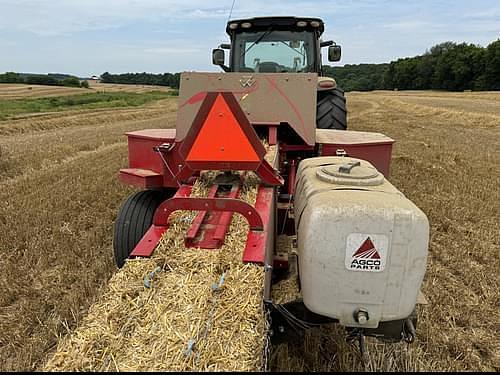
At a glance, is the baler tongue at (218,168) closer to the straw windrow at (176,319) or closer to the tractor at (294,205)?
the tractor at (294,205)

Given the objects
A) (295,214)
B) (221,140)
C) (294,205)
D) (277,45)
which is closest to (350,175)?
(295,214)

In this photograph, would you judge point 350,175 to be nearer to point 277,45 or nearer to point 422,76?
point 277,45

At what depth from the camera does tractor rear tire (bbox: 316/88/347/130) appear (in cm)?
491

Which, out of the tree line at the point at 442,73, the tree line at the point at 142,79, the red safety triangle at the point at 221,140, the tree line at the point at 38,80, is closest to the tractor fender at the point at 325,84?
the red safety triangle at the point at 221,140

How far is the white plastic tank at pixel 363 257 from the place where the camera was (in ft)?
5.85

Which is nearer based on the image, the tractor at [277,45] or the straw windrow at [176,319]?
the straw windrow at [176,319]

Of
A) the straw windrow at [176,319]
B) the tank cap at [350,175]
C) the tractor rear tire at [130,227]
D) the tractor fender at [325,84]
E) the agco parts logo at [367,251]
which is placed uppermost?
the tractor fender at [325,84]

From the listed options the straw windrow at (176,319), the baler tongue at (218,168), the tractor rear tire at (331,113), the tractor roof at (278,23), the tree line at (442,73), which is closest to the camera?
the straw windrow at (176,319)

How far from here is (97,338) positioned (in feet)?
5.03

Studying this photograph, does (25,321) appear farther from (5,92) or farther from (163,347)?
(5,92)

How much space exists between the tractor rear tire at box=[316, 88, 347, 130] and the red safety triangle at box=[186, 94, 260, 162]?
2679 millimetres

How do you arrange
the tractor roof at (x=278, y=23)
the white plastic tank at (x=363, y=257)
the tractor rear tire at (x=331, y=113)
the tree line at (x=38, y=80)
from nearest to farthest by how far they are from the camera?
1. the white plastic tank at (x=363, y=257)
2. the tractor rear tire at (x=331, y=113)
3. the tractor roof at (x=278, y=23)
4. the tree line at (x=38, y=80)

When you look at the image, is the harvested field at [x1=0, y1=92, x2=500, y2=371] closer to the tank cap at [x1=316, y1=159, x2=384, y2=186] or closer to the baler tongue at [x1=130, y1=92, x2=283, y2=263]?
the baler tongue at [x1=130, y1=92, x2=283, y2=263]

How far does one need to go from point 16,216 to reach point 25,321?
240cm
